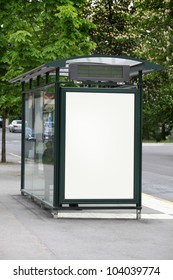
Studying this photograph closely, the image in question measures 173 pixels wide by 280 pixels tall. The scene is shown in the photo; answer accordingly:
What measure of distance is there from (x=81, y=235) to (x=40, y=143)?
3.89 meters

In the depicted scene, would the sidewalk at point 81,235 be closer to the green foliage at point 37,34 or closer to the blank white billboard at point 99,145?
the blank white billboard at point 99,145

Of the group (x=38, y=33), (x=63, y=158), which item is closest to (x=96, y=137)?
(x=63, y=158)

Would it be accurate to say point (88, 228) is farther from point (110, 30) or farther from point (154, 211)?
point (110, 30)

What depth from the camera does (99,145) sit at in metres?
13.2

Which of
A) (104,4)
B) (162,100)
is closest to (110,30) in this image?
(104,4)

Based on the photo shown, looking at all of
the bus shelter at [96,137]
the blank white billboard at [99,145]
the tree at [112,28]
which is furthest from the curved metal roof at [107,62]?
the tree at [112,28]

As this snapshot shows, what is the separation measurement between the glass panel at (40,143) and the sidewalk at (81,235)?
0.46 m

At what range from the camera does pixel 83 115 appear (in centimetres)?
1309

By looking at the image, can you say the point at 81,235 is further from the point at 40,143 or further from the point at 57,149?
the point at 40,143

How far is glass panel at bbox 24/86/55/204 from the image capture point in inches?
532

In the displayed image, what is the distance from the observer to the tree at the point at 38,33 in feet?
71.4

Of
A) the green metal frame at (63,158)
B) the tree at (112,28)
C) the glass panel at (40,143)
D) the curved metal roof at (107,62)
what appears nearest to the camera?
the curved metal roof at (107,62)

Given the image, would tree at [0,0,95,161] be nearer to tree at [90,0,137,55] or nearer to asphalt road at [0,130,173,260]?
asphalt road at [0,130,173,260]

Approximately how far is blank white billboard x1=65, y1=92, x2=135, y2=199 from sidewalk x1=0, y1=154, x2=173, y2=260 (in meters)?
0.53
